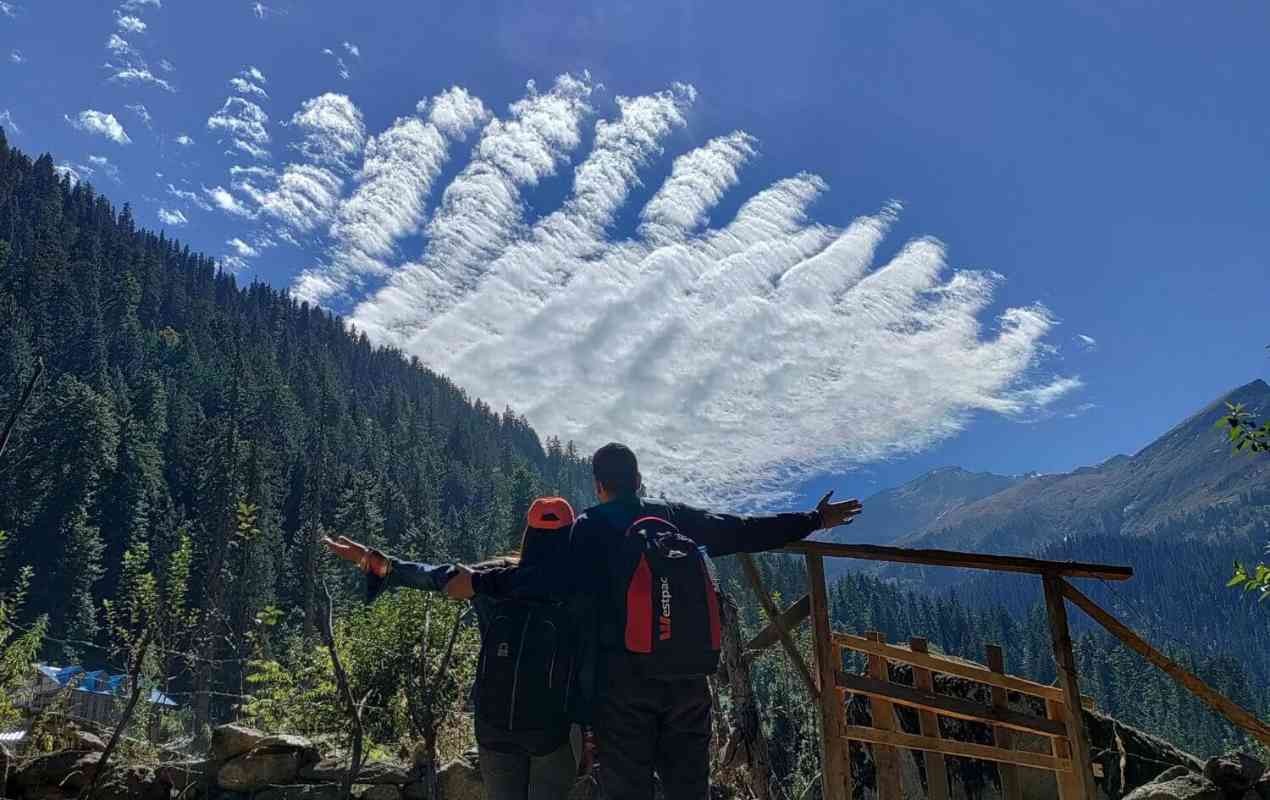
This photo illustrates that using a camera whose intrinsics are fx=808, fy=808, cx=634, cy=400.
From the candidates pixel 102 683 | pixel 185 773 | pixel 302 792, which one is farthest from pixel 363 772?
pixel 102 683

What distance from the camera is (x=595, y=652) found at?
3379mm

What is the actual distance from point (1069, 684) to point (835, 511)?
5.60 ft

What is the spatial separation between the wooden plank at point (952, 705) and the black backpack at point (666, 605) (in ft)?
5.96

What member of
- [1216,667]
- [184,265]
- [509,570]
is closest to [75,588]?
[509,570]

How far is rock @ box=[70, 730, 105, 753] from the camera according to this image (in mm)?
6088

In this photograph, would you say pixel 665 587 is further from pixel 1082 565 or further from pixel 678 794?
pixel 1082 565

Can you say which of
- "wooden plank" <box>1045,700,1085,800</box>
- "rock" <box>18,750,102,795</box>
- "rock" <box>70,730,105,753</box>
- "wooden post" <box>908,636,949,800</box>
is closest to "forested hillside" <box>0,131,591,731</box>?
"rock" <box>70,730,105,753</box>

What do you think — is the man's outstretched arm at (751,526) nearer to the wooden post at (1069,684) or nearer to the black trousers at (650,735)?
the black trousers at (650,735)

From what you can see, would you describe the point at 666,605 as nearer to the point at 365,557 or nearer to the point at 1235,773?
the point at 365,557

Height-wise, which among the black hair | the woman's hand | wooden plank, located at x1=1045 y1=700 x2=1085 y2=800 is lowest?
wooden plank, located at x1=1045 y1=700 x2=1085 y2=800

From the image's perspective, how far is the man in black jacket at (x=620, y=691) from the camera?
10.7 ft

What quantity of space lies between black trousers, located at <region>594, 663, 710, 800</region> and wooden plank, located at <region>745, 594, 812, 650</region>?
1735 millimetres

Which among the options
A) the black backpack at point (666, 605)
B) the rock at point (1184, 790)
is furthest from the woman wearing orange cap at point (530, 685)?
the rock at point (1184, 790)

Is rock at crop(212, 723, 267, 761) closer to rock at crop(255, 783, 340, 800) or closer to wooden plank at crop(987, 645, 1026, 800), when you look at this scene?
rock at crop(255, 783, 340, 800)
